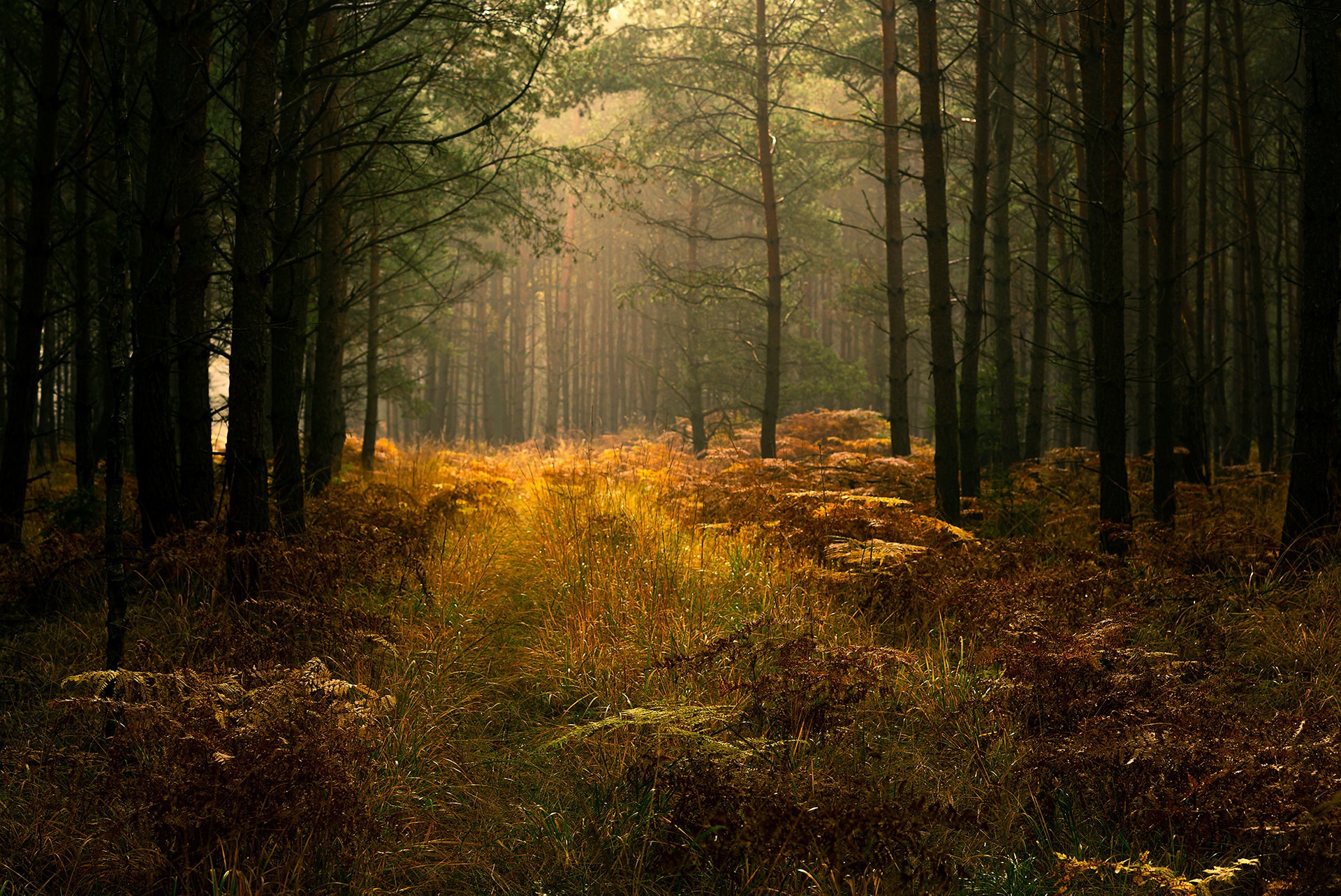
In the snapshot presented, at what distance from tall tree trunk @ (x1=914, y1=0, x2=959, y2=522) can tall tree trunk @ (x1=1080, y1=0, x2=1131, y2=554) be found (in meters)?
1.36

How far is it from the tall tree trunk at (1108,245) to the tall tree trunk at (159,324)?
6065 mm

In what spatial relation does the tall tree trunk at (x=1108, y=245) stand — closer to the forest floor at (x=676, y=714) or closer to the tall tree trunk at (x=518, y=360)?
the forest floor at (x=676, y=714)

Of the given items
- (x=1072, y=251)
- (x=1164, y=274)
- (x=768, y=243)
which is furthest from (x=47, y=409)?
(x=1072, y=251)

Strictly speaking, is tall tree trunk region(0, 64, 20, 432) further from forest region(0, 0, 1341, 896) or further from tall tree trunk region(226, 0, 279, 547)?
tall tree trunk region(226, 0, 279, 547)

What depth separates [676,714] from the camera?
317 centimetres

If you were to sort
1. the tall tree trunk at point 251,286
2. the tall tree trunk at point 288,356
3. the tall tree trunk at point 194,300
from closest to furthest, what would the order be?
the tall tree trunk at point 251,286
the tall tree trunk at point 194,300
the tall tree trunk at point 288,356

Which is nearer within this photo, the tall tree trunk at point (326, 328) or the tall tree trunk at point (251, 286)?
the tall tree trunk at point (251, 286)

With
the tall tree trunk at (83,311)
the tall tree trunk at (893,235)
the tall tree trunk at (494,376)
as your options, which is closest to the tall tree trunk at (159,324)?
the tall tree trunk at (83,311)

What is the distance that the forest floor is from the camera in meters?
2.71

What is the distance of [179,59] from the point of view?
542 centimetres

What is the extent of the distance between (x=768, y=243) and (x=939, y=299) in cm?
821

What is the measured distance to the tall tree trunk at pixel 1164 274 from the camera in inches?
286

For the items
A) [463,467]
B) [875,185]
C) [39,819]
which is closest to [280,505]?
[39,819]

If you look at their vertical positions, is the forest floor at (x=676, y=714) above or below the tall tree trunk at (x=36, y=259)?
below
